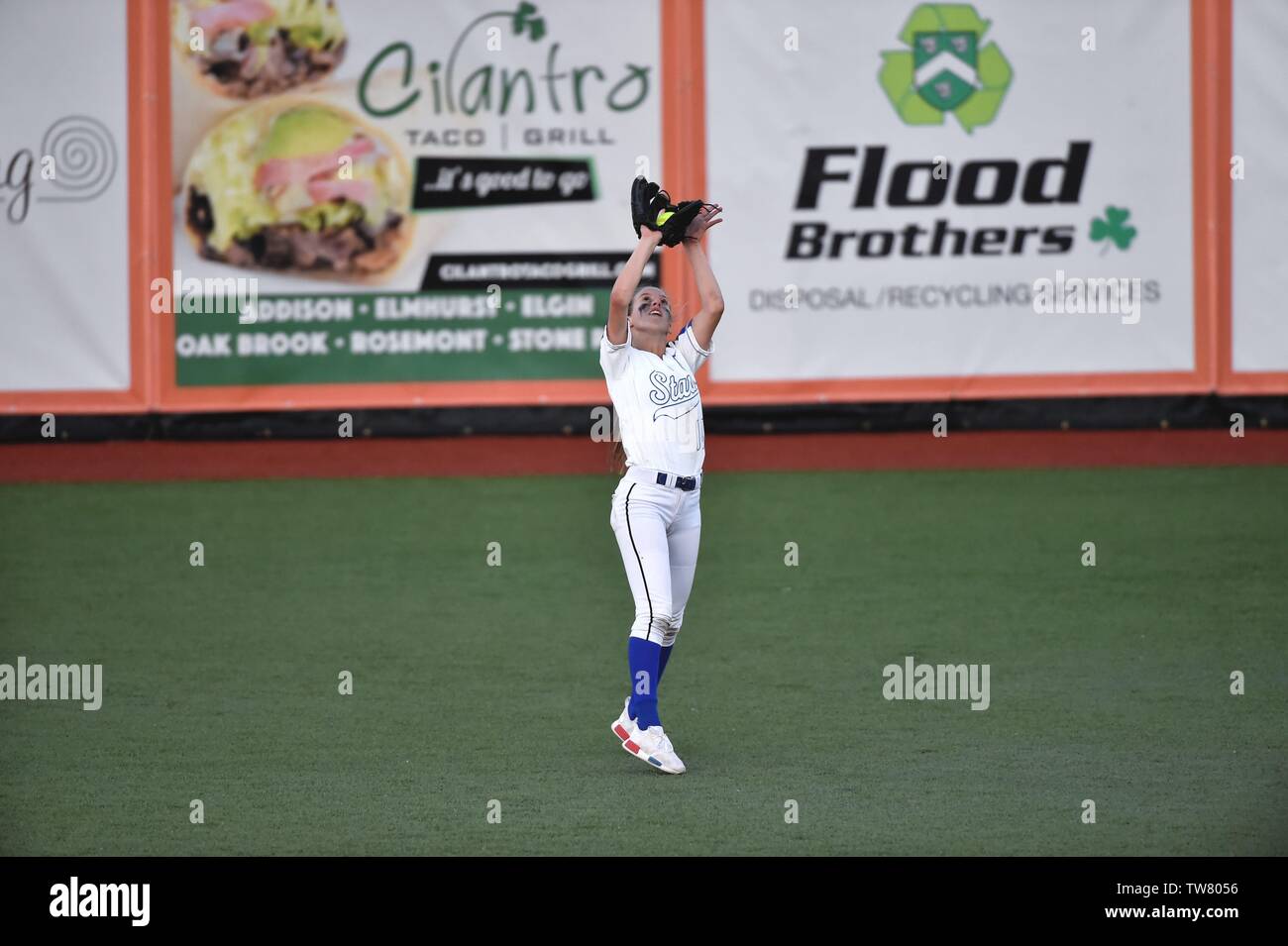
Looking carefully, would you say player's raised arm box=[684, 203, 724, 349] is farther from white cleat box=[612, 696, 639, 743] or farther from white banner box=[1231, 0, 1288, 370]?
white banner box=[1231, 0, 1288, 370]

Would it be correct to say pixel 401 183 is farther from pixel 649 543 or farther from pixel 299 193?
pixel 649 543

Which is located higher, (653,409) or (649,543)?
(653,409)

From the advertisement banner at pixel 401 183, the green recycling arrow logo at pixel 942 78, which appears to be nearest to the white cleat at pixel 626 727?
the advertisement banner at pixel 401 183

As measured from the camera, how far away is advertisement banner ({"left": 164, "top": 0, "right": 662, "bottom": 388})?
18.3m

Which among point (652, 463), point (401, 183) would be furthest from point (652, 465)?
point (401, 183)

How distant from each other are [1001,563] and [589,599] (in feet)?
10.5

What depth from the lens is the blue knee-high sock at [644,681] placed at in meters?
8.03

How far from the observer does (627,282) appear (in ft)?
25.3

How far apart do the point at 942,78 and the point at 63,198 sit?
899 centimetres

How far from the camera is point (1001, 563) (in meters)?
13.6

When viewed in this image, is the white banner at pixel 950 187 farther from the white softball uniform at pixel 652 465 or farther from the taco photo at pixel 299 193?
the white softball uniform at pixel 652 465

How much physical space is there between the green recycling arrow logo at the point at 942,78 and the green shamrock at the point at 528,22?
11.4 feet

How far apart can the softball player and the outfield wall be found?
992 cm
